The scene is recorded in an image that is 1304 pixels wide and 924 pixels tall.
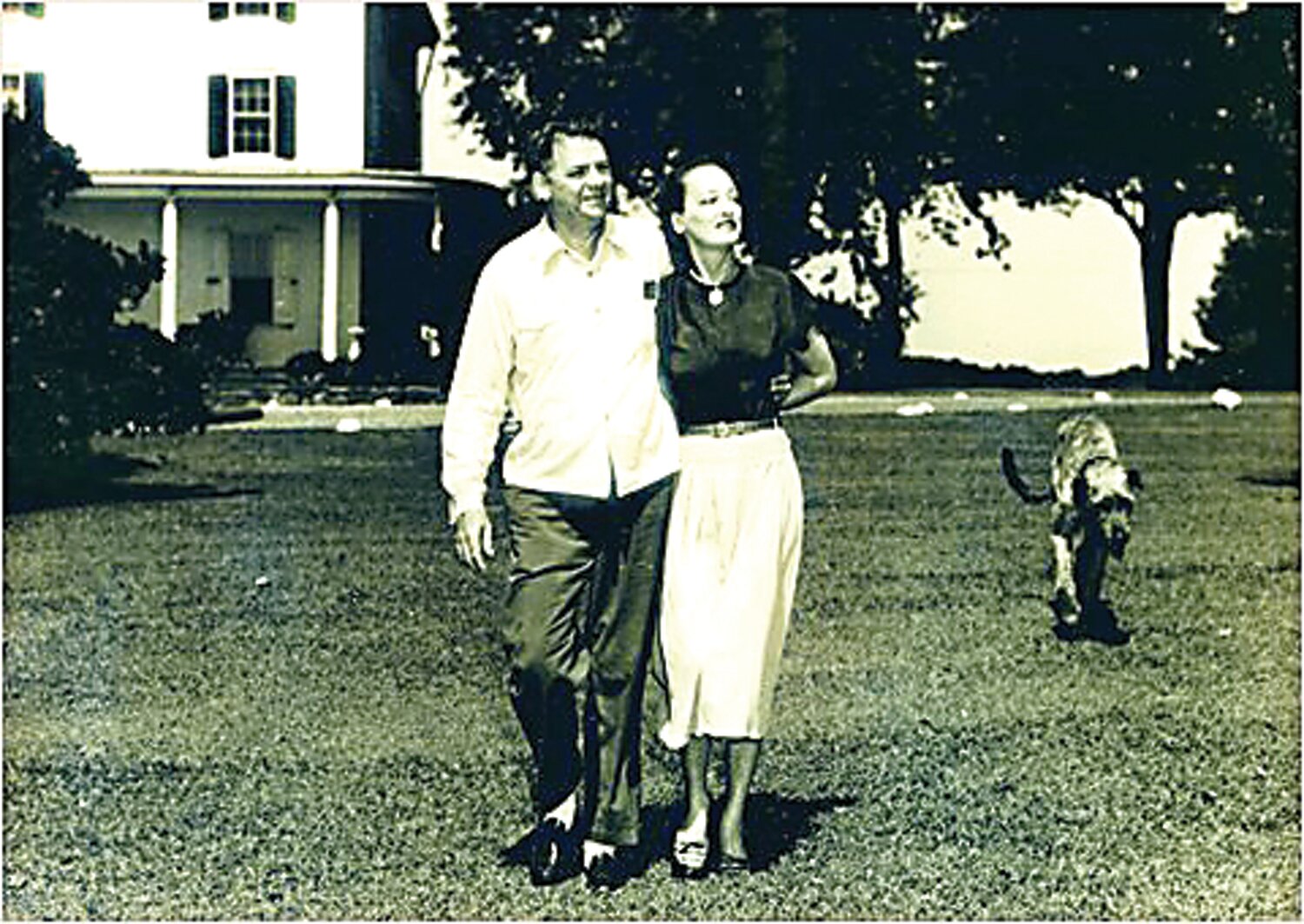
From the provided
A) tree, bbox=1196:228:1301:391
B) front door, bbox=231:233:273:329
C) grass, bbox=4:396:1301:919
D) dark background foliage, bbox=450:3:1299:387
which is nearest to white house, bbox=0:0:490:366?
front door, bbox=231:233:273:329

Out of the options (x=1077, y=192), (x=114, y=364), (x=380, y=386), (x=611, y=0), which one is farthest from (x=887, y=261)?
(x=114, y=364)

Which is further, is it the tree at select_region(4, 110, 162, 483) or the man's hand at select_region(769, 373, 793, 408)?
the tree at select_region(4, 110, 162, 483)

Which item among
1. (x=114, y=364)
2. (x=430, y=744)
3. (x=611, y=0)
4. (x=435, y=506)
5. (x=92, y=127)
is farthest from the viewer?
(x=611, y=0)

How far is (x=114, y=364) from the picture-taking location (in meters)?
16.2

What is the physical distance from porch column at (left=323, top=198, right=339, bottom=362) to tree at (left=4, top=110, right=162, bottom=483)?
116 cm

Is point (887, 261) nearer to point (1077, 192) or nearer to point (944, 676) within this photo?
point (1077, 192)

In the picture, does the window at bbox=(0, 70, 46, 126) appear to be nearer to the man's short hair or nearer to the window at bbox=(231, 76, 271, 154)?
the window at bbox=(231, 76, 271, 154)

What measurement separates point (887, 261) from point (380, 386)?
25176mm

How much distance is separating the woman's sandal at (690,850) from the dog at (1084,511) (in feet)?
17.7

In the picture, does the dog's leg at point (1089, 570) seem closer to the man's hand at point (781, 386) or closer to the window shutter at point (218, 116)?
the window shutter at point (218, 116)

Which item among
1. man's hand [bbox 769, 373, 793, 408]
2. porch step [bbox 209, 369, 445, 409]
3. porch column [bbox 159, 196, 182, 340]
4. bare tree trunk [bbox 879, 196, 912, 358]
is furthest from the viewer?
bare tree trunk [bbox 879, 196, 912, 358]

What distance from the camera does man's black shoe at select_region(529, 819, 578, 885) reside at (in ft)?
17.5

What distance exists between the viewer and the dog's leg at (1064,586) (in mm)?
11164

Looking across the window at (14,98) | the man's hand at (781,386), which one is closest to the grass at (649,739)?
the man's hand at (781,386)
